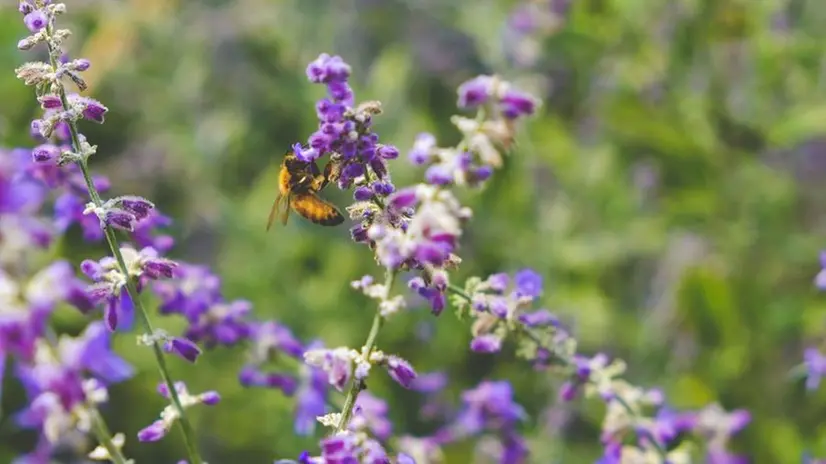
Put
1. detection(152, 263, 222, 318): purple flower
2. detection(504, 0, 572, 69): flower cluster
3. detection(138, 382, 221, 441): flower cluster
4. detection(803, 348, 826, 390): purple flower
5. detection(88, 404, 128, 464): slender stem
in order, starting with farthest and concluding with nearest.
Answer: detection(504, 0, 572, 69): flower cluster
detection(803, 348, 826, 390): purple flower
detection(152, 263, 222, 318): purple flower
detection(138, 382, 221, 441): flower cluster
detection(88, 404, 128, 464): slender stem

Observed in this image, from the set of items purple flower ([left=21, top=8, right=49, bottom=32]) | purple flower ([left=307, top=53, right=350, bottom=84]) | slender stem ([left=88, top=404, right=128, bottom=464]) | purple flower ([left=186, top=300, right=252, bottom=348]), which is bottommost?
slender stem ([left=88, top=404, right=128, bottom=464])

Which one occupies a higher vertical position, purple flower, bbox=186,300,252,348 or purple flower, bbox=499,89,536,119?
purple flower, bbox=186,300,252,348

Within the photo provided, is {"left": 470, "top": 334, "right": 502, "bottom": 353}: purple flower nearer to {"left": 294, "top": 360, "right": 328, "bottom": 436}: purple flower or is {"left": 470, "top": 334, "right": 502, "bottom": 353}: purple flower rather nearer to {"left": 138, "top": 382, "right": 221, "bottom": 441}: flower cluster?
{"left": 138, "top": 382, "right": 221, "bottom": 441}: flower cluster

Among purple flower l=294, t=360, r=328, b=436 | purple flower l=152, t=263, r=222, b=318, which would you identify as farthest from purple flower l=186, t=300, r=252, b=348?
purple flower l=294, t=360, r=328, b=436

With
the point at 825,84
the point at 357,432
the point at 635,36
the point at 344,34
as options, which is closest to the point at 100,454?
the point at 357,432

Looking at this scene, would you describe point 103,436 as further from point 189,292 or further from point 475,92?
point 189,292

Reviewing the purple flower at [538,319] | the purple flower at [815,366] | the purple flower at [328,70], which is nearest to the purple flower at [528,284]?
the purple flower at [538,319]

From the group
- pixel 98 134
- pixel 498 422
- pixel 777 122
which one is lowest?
pixel 498 422

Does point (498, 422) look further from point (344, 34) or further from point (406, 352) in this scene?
point (344, 34)

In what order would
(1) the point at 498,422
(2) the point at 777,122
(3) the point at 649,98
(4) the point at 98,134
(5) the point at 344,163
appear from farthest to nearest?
(4) the point at 98,134, (3) the point at 649,98, (2) the point at 777,122, (1) the point at 498,422, (5) the point at 344,163
